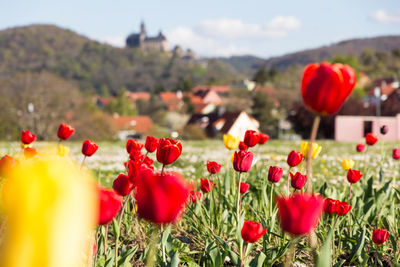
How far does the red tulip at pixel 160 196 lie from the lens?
0.68m

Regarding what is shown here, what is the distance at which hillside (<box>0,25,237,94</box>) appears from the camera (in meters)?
104

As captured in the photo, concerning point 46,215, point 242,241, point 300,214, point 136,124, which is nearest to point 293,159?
point 242,241

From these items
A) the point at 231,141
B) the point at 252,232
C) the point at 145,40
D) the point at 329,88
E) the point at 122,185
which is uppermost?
the point at 145,40

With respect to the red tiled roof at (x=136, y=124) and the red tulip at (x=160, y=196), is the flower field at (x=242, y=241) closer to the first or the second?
the red tulip at (x=160, y=196)

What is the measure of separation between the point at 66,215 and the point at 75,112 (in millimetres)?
32835

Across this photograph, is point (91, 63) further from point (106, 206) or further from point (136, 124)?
point (106, 206)

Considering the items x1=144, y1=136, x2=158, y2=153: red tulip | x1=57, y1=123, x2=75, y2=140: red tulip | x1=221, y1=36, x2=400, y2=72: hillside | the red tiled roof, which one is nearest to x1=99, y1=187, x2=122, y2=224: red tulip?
x1=144, y1=136, x2=158, y2=153: red tulip

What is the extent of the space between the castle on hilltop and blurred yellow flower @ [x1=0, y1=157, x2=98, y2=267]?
179 m

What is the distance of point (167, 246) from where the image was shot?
1.95 m

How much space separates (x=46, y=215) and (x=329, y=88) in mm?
790

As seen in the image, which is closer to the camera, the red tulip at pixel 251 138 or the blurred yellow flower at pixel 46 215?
→ the blurred yellow flower at pixel 46 215

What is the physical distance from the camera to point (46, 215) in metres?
0.37

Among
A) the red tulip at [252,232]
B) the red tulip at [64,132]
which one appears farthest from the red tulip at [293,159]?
the red tulip at [64,132]

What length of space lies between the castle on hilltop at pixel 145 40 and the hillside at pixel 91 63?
174 feet
